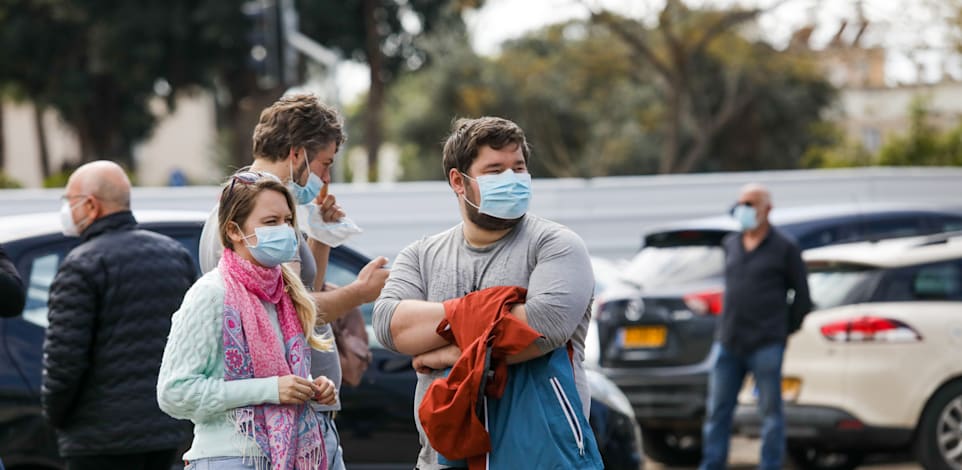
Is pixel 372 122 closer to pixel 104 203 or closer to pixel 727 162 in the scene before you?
pixel 727 162

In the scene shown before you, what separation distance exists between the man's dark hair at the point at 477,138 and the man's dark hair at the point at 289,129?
1.99 ft

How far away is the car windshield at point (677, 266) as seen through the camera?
10844 millimetres

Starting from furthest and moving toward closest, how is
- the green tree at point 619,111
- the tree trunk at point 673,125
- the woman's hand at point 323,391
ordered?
1. the green tree at point 619,111
2. the tree trunk at point 673,125
3. the woman's hand at point 323,391

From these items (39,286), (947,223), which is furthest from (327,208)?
(947,223)

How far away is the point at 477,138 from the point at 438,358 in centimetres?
66

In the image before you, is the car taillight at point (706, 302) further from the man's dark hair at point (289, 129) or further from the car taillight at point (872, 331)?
the man's dark hair at point (289, 129)

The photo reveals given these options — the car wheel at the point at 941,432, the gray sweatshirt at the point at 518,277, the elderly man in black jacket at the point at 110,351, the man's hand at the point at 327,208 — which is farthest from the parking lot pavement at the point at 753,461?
the gray sweatshirt at the point at 518,277

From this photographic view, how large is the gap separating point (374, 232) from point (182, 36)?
58.1 ft

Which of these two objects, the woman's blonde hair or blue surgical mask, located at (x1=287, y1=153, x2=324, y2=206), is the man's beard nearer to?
the woman's blonde hair

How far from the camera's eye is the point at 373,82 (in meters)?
29.8

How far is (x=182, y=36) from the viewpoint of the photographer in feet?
101

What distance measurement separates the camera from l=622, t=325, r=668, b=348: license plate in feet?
34.8

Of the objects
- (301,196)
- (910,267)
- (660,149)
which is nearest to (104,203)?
(301,196)

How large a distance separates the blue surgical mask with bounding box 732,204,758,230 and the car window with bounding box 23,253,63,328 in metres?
4.50
